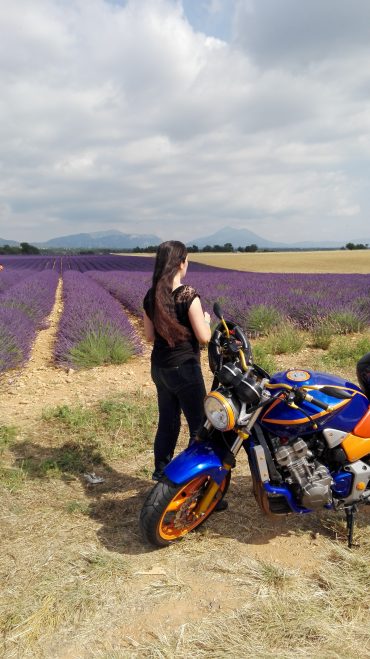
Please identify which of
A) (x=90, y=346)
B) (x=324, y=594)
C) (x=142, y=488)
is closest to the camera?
(x=324, y=594)

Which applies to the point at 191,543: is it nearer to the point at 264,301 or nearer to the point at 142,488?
the point at 142,488

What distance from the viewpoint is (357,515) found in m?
3.09

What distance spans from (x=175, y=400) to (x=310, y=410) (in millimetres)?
1051

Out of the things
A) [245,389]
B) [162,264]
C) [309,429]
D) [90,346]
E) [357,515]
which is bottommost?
[357,515]

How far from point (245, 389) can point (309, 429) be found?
0.50m

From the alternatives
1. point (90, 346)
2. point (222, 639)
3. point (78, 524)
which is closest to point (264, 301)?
point (90, 346)

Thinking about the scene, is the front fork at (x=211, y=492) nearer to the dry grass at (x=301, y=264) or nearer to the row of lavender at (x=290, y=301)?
the row of lavender at (x=290, y=301)

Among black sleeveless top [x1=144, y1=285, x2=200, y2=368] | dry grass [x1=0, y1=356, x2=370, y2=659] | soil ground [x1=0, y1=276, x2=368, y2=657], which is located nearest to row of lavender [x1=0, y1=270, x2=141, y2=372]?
soil ground [x1=0, y1=276, x2=368, y2=657]

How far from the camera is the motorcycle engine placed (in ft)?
8.16

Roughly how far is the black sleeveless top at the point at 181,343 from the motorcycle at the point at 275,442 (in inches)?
13.0

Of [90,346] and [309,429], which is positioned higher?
[309,429]

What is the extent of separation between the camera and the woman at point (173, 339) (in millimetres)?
2812

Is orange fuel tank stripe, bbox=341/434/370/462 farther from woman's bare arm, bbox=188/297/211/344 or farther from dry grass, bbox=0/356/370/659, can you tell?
woman's bare arm, bbox=188/297/211/344

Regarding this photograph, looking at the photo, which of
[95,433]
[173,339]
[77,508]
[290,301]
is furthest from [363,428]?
[290,301]
